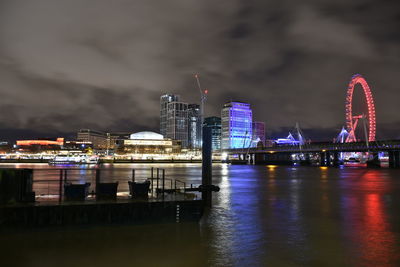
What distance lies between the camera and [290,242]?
63.6 feet

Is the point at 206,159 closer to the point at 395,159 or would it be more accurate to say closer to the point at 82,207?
the point at 82,207

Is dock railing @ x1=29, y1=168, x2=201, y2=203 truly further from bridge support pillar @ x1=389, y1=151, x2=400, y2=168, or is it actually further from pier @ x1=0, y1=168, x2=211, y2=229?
bridge support pillar @ x1=389, y1=151, x2=400, y2=168

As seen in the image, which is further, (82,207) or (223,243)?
(82,207)

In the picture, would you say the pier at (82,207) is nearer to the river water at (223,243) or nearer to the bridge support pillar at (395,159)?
the river water at (223,243)

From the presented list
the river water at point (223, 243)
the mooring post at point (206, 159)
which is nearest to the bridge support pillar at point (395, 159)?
the river water at point (223, 243)

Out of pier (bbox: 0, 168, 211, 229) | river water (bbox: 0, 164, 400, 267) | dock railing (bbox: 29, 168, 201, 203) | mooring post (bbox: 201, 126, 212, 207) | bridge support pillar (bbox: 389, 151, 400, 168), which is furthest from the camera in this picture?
bridge support pillar (bbox: 389, 151, 400, 168)

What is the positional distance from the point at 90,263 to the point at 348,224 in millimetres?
16929

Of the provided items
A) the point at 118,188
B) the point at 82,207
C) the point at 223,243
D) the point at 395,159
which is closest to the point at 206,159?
the point at 223,243

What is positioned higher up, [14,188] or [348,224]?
[14,188]

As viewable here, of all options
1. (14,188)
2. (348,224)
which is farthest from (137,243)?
(348,224)

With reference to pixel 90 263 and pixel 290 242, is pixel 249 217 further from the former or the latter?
pixel 90 263

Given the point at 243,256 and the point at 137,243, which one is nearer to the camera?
the point at 243,256

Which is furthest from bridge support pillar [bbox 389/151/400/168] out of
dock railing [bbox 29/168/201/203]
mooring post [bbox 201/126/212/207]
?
mooring post [bbox 201/126/212/207]

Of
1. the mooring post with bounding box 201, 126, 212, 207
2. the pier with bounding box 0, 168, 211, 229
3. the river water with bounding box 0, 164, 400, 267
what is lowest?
the river water with bounding box 0, 164, 400, 267
